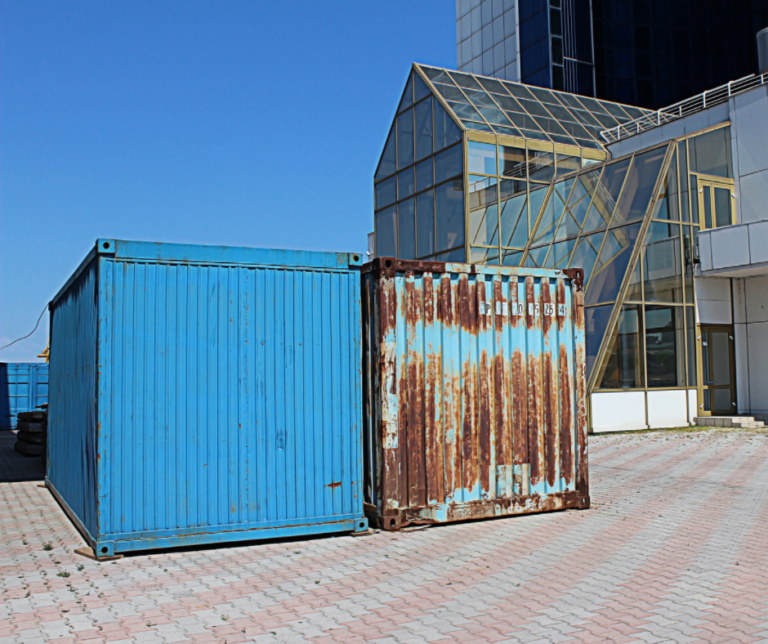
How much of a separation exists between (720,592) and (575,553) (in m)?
1.46

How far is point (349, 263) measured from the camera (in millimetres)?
7707

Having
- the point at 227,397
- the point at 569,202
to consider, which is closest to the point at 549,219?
the point at 569,202

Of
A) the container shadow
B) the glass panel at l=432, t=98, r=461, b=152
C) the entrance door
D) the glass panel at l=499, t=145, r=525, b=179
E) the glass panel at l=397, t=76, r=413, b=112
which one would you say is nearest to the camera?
the container shadow

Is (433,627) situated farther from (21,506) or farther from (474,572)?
(21,506)

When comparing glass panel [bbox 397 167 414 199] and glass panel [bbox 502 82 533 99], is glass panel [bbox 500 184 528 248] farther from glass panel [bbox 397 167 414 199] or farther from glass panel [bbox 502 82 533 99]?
glass panel [bbox 502 82 533 99]


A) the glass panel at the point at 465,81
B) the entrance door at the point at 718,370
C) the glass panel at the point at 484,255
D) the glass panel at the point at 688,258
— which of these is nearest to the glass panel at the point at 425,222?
the glass panel at the point at 484,255

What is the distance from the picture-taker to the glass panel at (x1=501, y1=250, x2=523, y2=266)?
2494 centimetres

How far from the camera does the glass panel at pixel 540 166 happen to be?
26.6 metres

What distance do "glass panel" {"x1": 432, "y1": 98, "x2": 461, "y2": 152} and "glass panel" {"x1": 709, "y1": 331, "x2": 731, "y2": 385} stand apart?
10.7 meters

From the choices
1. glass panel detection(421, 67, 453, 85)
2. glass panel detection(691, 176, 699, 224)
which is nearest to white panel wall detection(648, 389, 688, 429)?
glass panel detection(691, 176, 699, 224)

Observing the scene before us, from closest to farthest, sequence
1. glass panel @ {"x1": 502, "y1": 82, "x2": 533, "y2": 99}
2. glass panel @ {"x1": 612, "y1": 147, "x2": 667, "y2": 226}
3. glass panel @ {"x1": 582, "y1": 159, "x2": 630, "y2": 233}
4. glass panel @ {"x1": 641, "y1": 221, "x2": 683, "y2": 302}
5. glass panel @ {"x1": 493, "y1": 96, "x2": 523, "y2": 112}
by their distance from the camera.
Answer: glass panel @ {"x1": 641, "y1": 221, "x2": 683, "y2": 302} → glass panel @ {"x1": 612, "y1": 147, "x2": 667, "y2": 226} → glass panel @ {"x1": 582, "y1": 159, "x2": 630, "y2": 233} → glass panel @ {"x1": 493, "y1": 96, "x2": 523, "y2": 112} → glass panel @ {"x1": 502, "y1": 82, "x2": 533, "y2": 99}

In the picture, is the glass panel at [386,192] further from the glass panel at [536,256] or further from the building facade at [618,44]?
the building facade at [618,44]

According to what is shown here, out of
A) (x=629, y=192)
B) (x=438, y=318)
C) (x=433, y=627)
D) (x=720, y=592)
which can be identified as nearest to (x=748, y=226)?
(x=629, y=192)

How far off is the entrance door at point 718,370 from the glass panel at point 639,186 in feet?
12.4
